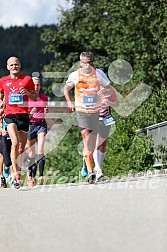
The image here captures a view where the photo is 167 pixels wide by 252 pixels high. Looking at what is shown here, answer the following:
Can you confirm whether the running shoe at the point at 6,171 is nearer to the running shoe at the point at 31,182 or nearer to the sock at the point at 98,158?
the running shoe at the point at 31,182

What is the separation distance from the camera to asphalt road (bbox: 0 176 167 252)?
6130 millimetres

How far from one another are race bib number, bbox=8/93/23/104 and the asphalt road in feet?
6.63

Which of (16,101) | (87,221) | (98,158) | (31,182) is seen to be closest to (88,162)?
(98,158)

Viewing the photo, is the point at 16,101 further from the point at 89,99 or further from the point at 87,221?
the point at 87,221

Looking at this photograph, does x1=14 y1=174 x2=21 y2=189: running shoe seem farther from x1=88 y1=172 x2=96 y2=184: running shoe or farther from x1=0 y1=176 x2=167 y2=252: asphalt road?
x1=0 y1=176 x2=167 y2=252: asphalt road

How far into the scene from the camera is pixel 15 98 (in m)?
13.0

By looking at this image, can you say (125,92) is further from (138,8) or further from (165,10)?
(138,8)

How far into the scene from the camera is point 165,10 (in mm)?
27312

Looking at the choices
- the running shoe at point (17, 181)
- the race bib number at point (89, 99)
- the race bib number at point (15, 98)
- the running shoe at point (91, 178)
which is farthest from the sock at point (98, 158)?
the race bib number at point (15, 98)

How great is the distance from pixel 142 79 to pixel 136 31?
3.23 meters

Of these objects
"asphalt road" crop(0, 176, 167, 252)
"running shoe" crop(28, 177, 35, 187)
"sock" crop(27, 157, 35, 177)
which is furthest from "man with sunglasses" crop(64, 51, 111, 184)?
"asphalt road" crop(0, 176, 167, 252)

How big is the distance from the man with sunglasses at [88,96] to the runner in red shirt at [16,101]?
0.89 m

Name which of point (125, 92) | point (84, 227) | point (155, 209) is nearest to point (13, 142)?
point (155, 209)

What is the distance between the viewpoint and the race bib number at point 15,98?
13.0m
